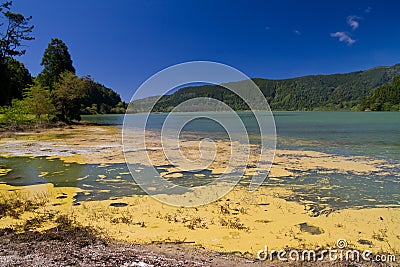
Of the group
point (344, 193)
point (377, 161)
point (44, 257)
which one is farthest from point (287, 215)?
point (377, 161)

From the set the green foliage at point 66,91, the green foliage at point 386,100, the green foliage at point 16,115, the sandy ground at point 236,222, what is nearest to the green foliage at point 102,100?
the green foliage at point 66,91

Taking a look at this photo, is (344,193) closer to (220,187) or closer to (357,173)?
(357,173)

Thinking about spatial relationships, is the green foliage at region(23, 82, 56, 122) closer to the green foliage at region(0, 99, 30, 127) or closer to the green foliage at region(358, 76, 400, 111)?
the green foliage at region(0, 99, 30, 127)

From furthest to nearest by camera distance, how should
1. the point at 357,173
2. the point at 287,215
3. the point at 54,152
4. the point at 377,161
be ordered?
the point at 54,152, the point at 377,161, the point at 357,173, the point at 287,215

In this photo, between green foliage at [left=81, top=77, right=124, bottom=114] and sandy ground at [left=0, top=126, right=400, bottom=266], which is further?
green foliage at [left=81, top=77, right=124, bottom=114]

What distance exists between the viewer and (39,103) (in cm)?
3212

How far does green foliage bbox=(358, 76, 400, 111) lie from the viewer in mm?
131125

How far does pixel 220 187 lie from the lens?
8469mm

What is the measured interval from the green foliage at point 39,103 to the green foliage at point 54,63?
6775 millimetres

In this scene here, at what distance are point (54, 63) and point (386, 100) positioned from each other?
145 metres

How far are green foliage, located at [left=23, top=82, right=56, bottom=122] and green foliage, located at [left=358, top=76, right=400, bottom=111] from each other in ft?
459

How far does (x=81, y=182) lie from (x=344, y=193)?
787 cm

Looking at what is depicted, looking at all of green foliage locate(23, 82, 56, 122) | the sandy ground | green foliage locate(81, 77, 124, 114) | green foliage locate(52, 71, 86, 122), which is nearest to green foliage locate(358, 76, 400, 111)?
green foliage locate(81, 77, 124, 114)

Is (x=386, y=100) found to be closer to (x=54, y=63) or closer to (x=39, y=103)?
(x=54, y=63)
